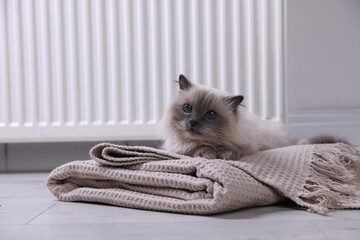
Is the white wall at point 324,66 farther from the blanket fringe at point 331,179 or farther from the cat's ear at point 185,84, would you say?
the cat's ear at point 185,84

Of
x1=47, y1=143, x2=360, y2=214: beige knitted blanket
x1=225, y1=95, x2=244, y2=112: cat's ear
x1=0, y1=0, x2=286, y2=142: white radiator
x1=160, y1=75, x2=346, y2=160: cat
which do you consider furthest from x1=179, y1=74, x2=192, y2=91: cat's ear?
x1=0, y1=0, x2=286, y2=142: white radiator

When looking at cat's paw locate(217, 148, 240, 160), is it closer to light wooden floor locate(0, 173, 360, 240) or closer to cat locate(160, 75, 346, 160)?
cat locate(160, 75, 346, 160)

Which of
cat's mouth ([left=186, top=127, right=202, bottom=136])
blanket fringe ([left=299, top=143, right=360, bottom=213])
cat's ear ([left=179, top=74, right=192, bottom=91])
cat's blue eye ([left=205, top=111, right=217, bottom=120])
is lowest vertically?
blanket fringe ([left=299, top=143, right=360, bottom=213])

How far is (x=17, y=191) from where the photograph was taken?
1701mm

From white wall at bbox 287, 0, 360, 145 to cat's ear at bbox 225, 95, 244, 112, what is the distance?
0.99 m

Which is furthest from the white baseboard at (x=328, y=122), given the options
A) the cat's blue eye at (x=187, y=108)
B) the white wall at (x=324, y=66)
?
the cat's blue eye at (x=187, y=108)

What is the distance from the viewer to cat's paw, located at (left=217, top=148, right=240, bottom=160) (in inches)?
58.2

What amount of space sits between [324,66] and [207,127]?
126 cm

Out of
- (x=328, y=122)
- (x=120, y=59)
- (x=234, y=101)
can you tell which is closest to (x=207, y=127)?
(x=234, y=101)

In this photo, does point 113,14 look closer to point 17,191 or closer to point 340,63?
point 17,191

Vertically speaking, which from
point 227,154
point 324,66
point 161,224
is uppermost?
point 324,66

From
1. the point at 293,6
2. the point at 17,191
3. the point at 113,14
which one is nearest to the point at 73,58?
the point at 113,14

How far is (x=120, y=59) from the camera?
2129 millimetres

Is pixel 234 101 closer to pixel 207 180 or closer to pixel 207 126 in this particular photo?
pixel 207 126
